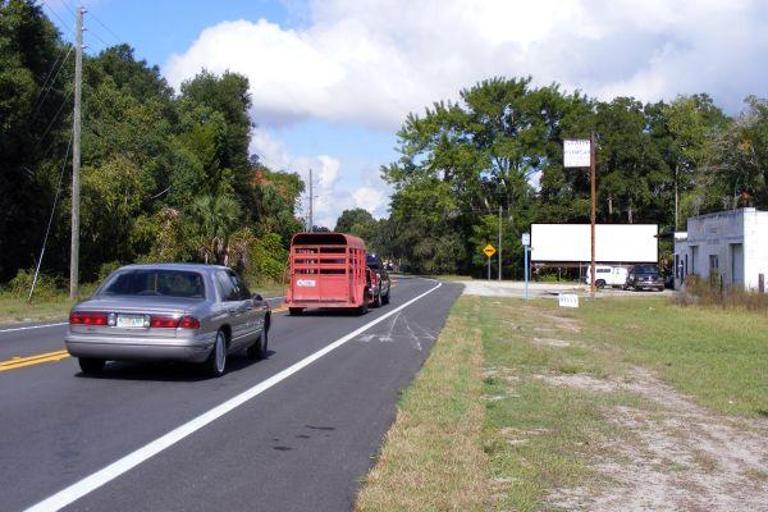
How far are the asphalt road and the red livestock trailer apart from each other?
10.4m

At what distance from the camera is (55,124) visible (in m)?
38.5

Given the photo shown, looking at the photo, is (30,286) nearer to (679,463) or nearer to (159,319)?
(159,319)

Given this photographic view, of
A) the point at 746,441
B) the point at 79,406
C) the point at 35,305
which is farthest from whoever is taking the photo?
the point at 35,305

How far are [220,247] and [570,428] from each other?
134ft

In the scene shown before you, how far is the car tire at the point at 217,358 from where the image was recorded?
11930 millimetres

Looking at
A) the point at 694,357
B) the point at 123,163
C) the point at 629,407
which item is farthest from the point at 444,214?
the point at 629,407

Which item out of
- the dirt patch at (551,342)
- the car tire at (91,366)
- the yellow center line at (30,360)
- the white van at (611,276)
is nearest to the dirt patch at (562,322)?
the dirt patch at (551,342)

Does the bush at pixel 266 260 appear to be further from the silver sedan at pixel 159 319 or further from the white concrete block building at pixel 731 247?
the silver sedan at pixel 159 319

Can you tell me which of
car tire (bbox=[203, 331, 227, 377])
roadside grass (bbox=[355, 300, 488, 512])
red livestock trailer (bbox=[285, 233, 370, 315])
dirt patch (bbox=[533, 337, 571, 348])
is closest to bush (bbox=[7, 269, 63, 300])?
red livestock trailer (bbox=[285, 233, 370, 315])

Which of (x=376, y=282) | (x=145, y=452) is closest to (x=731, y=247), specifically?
(x=376, y=282)

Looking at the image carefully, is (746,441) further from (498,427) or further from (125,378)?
(125,378)

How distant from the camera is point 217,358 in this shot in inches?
475

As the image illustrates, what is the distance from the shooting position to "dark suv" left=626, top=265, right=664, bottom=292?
181 ft

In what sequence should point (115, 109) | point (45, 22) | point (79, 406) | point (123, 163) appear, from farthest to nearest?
point (115, 109)
point (123, 163)
point (45, 22)
point (79, 406)
